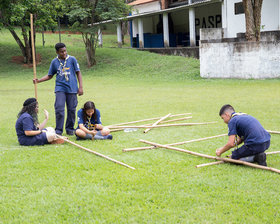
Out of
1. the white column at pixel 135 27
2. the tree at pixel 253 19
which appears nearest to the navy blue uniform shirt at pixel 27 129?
the tree at pixel 253 19

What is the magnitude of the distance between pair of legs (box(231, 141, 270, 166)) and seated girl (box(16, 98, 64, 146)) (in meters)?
3.57

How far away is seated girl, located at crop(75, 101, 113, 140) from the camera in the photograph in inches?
287

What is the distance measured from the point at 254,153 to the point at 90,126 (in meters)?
3.50

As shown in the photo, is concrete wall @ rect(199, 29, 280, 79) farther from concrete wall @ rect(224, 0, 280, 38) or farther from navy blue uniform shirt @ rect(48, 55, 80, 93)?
navy blue uniform shirt @ rect(48, 55, 80, 93)

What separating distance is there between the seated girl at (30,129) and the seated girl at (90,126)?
58cm

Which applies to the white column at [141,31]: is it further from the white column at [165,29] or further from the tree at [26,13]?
the tree at [26,13]

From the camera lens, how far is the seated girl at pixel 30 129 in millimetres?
6785

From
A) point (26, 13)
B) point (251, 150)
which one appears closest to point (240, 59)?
point (251, 150)

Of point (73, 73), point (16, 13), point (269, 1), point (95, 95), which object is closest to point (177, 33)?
point (269, 1)

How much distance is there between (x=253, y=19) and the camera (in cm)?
1906

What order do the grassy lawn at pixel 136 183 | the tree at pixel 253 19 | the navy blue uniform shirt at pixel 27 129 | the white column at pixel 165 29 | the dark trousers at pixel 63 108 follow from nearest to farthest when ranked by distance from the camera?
1. the grassy lawn at pixel 136 183
2. the navy blue uniform shirt at pixel 27 129
3. the dark trousers at pixel 63 108
4. the tree at pixel 253 19
5. the white column at pixel 165 29

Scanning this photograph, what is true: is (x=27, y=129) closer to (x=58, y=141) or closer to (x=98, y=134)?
(x=58, y=141)

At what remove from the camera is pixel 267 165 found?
5535 mm

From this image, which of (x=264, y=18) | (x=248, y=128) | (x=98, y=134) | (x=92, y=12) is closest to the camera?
(x=248, y=128)
